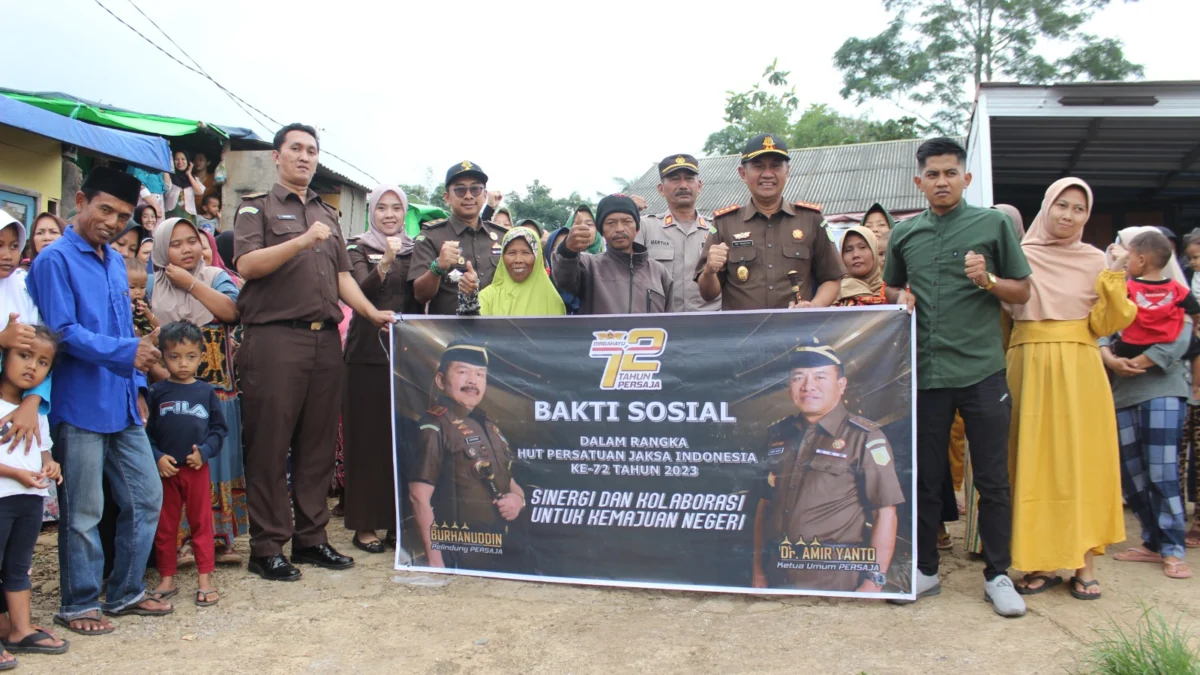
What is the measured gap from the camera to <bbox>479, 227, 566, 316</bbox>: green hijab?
180 inches

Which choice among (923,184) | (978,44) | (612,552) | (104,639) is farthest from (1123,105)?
(978,44)

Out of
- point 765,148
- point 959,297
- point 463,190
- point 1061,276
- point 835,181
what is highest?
point 835,181

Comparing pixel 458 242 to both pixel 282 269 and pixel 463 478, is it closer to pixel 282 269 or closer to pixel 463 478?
pixel 282 269

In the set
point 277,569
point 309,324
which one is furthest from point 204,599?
point 309,324

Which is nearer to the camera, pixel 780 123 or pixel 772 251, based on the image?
pixel 772 251

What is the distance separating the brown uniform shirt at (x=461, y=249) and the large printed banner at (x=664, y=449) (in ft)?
1.37

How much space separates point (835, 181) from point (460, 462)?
14864 mm

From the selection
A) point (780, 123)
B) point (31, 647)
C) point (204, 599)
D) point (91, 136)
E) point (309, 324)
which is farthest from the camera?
point (780, 123)

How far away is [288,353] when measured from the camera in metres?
4.23

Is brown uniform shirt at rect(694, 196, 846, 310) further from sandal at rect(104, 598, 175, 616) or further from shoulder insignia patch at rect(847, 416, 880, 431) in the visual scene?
sandal at rect(104, 598, 175, 616)

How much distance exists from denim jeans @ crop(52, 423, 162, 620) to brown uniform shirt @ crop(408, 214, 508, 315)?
5.32 ft

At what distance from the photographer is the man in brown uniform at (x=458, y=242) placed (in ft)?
15.4

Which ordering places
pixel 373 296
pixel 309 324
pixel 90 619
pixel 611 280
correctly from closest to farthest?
pixel 90 619 → pixel 309 324 → pixel 611 280 → pixel 373 296

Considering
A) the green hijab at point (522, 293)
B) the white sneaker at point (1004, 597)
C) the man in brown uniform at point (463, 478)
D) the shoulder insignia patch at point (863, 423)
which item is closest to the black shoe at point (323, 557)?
the man in brown uniform at point (463, 478)
